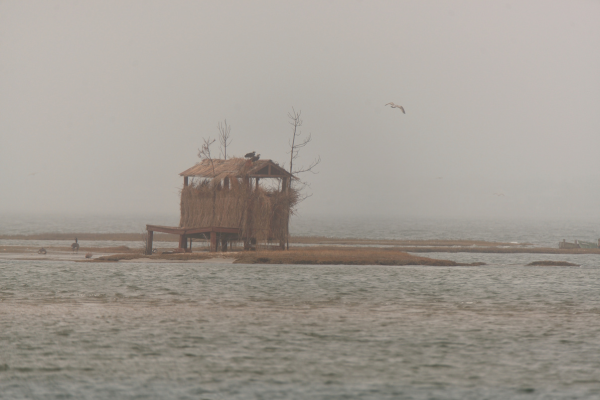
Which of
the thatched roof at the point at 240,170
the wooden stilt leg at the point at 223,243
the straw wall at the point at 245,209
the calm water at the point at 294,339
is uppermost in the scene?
the thatched roof at the point at 240,170

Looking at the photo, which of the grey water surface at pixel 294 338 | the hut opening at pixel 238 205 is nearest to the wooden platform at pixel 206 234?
the hut opening at pixel 238 205

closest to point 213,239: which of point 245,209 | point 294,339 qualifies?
point 245,209

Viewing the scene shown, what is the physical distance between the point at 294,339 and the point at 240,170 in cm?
2093

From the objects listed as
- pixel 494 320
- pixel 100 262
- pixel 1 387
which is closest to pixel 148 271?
pixel 100 262

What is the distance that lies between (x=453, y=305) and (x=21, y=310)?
12004 mm

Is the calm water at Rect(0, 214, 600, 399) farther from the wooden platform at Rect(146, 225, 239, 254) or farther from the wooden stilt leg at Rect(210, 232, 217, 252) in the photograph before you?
the wooden stilt leg at Rect(210, 232, 217, 252)

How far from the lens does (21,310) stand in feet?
57.5

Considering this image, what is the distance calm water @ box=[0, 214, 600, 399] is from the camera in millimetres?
10516

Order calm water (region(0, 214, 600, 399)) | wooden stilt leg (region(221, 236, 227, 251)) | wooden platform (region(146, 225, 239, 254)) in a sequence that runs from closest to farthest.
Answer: calm water (region(0, 214, 600, 399)) < wooden platform (region(146, 225, 239, 254)) < wooden stilt leg (region(221, 236, 227, 251))

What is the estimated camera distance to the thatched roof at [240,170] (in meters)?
34.1

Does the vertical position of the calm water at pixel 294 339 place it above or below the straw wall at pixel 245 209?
below

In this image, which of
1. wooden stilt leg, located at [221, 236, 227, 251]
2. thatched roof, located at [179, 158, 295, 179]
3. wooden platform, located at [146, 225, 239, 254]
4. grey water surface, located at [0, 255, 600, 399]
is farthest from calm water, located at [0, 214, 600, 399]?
wooden stilt leg, located at [221, 236, 227, 251]

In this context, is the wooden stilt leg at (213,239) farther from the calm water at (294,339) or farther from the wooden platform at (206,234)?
the calm water at (294,339)

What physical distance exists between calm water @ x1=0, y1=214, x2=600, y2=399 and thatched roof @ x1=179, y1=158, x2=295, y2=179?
973 cm
